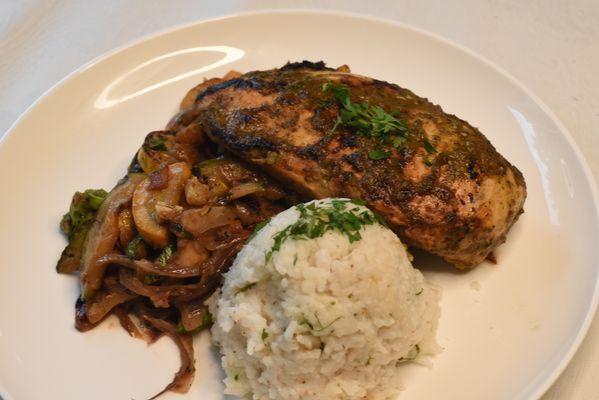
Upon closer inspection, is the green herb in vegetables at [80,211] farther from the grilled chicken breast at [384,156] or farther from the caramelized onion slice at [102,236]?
the grilled chicken breast at [384,156]

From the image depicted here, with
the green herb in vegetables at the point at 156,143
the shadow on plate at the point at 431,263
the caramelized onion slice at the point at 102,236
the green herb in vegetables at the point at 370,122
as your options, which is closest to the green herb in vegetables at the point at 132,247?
the caramelized onion slice at the point at 102,236

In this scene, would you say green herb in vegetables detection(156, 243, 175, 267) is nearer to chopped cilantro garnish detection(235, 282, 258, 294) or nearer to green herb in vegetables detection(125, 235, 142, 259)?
green herb in vegetables detection(125, 235, 142, 259)

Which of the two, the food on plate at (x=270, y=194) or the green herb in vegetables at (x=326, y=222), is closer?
the green herb in vegetables at (x=326, y=222)

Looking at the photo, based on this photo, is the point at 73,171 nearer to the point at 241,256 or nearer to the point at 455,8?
the point at 241,256

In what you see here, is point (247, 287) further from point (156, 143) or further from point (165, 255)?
point (156, 143)

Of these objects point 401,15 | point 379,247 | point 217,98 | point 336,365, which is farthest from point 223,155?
point 401,15

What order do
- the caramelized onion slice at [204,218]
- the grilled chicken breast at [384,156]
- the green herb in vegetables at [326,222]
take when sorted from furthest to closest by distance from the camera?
the caramelized onion slice at [204,218] → the grilled chicken breast at [384,156] → the green herb in vegetables at [326,222]

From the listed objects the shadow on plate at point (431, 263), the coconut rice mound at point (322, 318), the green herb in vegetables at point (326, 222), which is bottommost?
the shadow on plate at point (431, 263)
